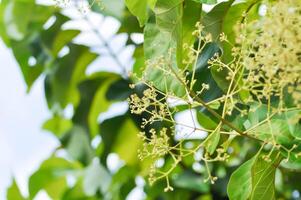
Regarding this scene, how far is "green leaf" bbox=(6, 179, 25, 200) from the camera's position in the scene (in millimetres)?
1340

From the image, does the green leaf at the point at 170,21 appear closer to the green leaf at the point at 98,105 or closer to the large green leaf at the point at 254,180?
the large green leaf at the point at 254,180

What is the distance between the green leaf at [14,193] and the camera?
1.34m

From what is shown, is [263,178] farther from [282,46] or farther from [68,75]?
[68,75]

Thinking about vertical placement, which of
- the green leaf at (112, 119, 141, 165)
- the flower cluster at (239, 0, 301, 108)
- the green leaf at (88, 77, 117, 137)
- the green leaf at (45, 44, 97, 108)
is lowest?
the green leaf at (112, 119, 141, 165)

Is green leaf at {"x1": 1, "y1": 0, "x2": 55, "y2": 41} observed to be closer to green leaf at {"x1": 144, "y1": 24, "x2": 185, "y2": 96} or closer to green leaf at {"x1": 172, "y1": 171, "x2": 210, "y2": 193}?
green leaf at {"x1": 172, "y1": 171, "x2": 210, "y2": 193}

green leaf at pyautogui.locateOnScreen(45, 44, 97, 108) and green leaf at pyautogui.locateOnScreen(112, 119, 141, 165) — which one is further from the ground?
green leaf at pyautogui.locateOnScreen(45, 44, 97, 108)

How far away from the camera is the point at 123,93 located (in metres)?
1.12

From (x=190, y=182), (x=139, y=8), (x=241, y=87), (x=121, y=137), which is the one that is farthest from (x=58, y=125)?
(x=241, y=87)

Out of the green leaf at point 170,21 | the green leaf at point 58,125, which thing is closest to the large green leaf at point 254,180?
→ the green leaf at point 170,21

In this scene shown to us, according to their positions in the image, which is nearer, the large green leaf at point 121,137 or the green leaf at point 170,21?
the green leaf at point 170,21


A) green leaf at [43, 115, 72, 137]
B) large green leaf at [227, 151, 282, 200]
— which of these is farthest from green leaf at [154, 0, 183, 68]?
green leaf at [43, 115, 72, 137]

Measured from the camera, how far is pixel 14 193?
1344 mm

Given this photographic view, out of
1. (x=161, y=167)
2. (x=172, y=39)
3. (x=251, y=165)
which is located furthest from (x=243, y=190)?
(x=161, y=167)

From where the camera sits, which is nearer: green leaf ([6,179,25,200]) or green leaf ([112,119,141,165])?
green leaf ([112,119,141,165])
